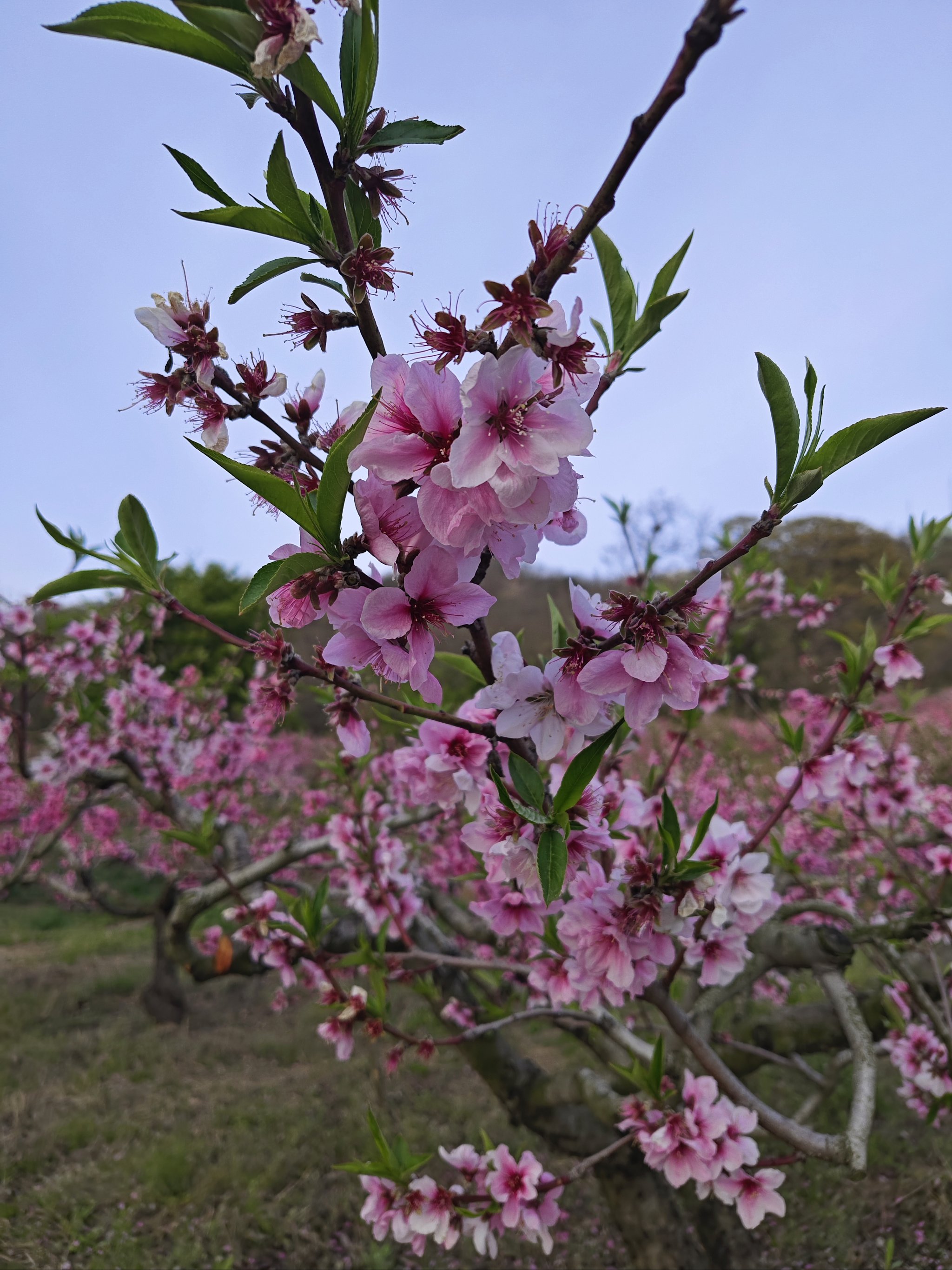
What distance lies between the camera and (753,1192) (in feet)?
5.06

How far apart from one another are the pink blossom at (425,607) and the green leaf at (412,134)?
53 cm

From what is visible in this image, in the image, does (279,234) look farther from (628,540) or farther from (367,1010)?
(628,540)

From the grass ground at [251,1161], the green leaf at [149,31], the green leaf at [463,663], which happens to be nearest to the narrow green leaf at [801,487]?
the green leaf at [463,663]

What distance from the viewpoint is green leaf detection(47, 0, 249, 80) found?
0.65 metres

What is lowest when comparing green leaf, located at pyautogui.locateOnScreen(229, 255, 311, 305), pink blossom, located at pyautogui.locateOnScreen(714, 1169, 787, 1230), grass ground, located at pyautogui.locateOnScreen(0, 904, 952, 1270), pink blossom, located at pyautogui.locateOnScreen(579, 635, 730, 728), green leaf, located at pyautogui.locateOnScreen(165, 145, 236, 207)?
grass ground, located at pyautogui.locateOnScreen(0, 904, 952, 1270)

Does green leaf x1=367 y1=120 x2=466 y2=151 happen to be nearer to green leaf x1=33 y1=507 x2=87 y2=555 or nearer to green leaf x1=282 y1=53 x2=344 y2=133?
green leaf x1=282 y1=53 x2=344 y2=133

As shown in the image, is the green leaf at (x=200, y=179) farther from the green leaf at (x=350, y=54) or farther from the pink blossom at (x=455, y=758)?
the pink blossom at (x=455, y=758)

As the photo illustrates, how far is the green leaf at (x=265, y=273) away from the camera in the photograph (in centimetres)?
A: 80

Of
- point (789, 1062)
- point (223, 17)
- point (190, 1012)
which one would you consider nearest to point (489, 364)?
point (223, 17)

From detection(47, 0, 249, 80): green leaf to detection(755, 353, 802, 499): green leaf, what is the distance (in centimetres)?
68

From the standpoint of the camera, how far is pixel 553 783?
4.46ft

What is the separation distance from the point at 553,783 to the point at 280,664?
64 cm

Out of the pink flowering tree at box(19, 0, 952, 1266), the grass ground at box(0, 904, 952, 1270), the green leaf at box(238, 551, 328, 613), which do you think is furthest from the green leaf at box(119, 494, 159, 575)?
the grass ground at box(0, 904, 952, 1270)

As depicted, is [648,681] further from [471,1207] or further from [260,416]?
[471,1207]
